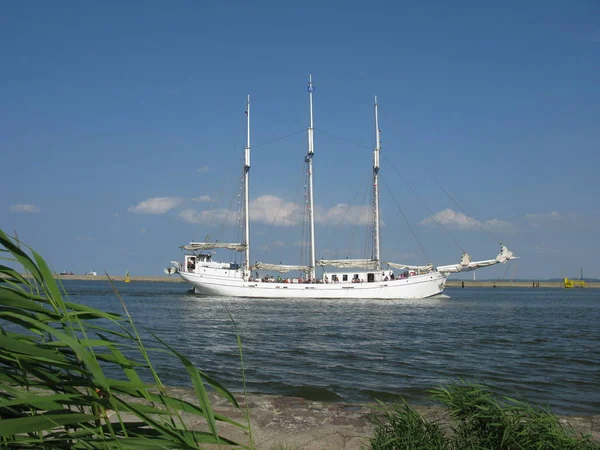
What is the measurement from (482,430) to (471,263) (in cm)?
6038

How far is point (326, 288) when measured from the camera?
59.1 metres

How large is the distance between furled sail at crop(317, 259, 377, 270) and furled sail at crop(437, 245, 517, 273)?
7.74m

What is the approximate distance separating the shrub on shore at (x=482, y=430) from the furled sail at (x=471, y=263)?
5843 cm

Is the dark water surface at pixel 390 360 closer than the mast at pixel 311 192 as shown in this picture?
Yes

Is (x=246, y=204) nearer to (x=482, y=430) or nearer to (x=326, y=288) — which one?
(x=326, y=288)

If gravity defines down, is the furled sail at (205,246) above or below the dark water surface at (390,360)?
above

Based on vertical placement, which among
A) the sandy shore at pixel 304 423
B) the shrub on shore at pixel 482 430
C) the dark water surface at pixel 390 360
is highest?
the shrub on shore at pixel 482 430

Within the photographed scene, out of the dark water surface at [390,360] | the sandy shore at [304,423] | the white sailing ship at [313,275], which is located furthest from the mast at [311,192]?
the sandy shore at [304,423]

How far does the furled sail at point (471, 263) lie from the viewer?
203 feet

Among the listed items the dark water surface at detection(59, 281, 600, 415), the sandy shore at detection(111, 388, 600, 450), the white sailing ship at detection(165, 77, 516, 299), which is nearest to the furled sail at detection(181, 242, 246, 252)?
the white sailing ship at detection(165, 77, 516, 299)

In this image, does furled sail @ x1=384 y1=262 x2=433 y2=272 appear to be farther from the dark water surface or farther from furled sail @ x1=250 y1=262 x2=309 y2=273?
the dark water surface

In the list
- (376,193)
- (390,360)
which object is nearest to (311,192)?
(376,193)

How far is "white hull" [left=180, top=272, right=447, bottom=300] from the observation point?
58.1m

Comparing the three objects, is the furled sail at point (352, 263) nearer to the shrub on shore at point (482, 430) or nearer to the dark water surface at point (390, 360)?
the dark water surface at point (390, 360)
